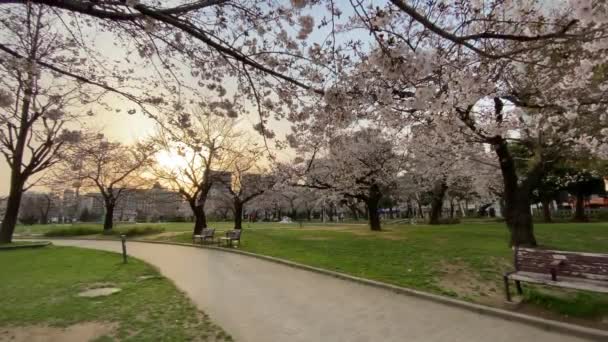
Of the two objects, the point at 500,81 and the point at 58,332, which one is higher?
the point at 500,81

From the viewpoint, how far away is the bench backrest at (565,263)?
5.37 metres

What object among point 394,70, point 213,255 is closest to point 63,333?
point 394,70

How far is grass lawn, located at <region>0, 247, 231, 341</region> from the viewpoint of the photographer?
4891 mm

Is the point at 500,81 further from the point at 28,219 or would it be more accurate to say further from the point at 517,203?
the point at 28,219

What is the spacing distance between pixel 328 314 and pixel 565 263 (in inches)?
157

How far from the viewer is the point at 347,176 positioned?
23.1 meters

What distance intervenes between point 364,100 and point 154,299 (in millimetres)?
5344

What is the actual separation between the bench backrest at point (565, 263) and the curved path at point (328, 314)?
138 centimetres

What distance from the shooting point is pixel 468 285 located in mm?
7125

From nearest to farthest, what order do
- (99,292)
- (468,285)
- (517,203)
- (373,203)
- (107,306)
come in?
(107,306) < (468,285) < (99,292) < (517,203) < (373,203)

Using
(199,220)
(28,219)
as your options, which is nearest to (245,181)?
(199,220)

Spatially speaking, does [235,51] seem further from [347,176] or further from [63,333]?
[347,176]

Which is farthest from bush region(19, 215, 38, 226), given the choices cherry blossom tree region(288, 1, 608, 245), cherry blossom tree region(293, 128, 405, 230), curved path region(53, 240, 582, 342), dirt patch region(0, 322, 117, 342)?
cherry blossom tree region(288, 1, 608, 245)

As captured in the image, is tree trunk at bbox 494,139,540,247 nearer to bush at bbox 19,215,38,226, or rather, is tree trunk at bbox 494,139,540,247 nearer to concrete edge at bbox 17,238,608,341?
concrete edge at bbox 17,238,608,341
